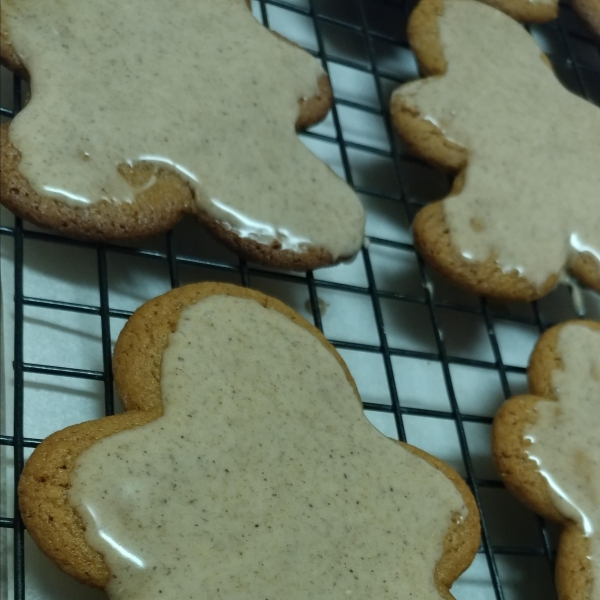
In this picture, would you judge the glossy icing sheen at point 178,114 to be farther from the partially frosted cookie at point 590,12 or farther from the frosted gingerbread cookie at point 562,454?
the partially frosted cookie at point 590,12

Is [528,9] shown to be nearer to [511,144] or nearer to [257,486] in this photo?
[511,144]

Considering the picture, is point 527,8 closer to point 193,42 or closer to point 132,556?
point 193,42

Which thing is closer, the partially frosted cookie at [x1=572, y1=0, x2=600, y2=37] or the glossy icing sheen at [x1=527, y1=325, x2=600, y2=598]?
the glossy icing sheen at [x1=527, y1=325, x2=600, y2=598]

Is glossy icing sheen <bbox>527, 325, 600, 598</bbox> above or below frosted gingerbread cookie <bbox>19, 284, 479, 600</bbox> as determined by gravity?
above

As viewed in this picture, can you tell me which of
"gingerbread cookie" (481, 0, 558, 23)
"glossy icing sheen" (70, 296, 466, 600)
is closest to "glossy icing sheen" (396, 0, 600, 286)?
"gingerbread cookie" (481, 0, 558, 23)

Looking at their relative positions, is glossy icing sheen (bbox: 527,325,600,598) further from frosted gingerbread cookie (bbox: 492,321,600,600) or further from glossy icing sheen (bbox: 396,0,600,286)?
glossy icing sheen (bbox: 396,0,600,286)

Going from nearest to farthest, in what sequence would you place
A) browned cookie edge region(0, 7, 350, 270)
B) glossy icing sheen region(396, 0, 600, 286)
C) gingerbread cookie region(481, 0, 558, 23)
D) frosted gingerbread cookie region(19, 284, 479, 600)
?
1. frosted gingerbread cookie region(19, 284, 479, 600)
2. browned cookie edge region(0, 7, 350, 270)
3. glossy icing sheen region(396, 0, 600, 286)
4. gingerbread cookie region(481, 0, 558, 23)
